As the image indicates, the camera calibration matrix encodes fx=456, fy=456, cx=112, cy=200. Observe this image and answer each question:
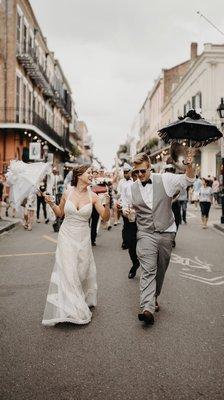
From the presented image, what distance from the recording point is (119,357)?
3811 millimetres

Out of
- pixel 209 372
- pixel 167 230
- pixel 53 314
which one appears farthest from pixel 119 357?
pixel 167 230

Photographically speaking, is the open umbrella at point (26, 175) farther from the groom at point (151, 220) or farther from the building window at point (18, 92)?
the building window at point (18, 92)

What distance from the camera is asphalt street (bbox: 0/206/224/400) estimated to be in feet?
10.7

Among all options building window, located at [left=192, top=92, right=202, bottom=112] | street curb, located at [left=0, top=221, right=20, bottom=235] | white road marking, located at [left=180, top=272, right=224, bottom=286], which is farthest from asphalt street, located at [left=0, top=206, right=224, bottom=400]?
building window, located at [left=192, top=92, right=202, bottom=112]

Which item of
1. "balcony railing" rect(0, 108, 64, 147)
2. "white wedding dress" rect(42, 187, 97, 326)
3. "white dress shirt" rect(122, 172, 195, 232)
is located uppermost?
"balcony railing" rect(0, 108, 64, 147)

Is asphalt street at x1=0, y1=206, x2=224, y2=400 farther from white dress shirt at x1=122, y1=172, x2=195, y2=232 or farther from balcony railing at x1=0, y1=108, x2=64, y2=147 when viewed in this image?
balcony railing at x1=0, y1=108, x2=64, y2=147

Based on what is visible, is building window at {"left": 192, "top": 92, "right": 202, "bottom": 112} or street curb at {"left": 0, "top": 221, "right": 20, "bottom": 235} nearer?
street curb at {"left": 0, "top": 221, "right": 20, "bottom": 235}

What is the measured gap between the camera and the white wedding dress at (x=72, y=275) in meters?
4.63

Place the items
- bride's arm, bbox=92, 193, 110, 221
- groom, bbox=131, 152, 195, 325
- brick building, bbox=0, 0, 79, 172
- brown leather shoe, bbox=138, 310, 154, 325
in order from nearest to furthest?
1. brown leather shoe, bbox=138, 310, 154, 325
2. groom, bbox=131, 152, 195, 325
3. bride's arm, bbox=92, 193, 110, 221
4. brick building, bbox=0, 0, 79, 172

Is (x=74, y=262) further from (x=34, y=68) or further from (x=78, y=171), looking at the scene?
(x=34, y=68)

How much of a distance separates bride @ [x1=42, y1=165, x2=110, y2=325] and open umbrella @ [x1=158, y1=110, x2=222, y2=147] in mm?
1128

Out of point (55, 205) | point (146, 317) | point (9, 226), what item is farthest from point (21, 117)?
point (146, 317)

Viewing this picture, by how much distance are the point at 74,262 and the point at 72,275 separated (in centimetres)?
14

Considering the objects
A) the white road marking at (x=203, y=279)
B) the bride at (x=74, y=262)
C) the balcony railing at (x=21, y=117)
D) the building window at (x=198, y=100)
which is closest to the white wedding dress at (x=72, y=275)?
the bride at (x=74, y=262)
